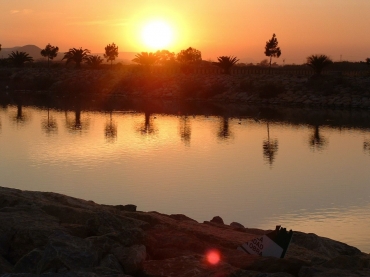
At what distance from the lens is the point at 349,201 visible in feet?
42.5

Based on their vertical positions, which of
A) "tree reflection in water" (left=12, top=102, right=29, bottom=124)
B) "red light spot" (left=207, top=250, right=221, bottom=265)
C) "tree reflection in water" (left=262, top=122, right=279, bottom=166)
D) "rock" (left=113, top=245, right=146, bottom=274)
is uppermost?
"rock" (left=113, top=245, right=146, bottom=274)

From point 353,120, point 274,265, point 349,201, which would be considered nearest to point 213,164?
point 349,201

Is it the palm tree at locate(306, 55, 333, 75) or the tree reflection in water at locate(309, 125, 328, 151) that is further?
the palm tree at locate(306, 55, 333, 75)

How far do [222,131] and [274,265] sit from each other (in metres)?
22.9

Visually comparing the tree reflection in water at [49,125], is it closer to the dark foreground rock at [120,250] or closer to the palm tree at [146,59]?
the dark foreground rock at [120,250]

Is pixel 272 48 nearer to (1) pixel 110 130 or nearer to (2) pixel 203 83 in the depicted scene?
(2) pixel 203 83

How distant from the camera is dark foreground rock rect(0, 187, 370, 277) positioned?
193 inches

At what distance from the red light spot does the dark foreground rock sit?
1.8 inches

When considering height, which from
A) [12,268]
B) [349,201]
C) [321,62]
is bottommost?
[349,201]

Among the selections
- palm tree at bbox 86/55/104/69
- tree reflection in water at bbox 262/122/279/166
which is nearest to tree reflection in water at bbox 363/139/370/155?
→ tree reflection in water at bbox 262/122/279/166

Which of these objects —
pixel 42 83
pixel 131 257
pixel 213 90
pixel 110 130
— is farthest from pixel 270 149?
pixel 42 83

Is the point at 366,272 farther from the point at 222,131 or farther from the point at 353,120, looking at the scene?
the point at 353,120

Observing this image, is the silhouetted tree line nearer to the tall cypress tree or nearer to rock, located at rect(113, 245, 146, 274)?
the tall cypress tree

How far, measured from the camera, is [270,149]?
22.1 meters
